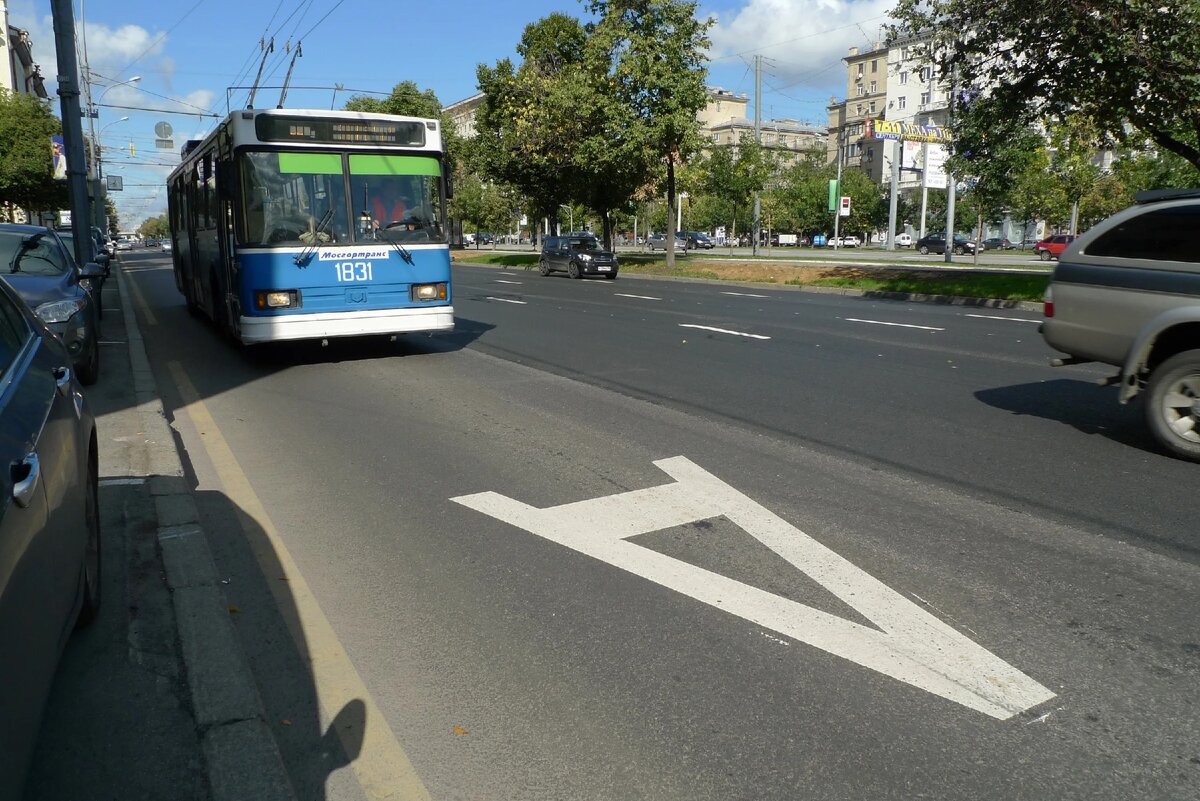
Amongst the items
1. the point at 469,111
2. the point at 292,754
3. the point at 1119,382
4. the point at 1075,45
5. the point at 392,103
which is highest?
the point at 469,111

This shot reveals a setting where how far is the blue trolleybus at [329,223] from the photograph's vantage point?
10.8 m

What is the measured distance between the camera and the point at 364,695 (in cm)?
349

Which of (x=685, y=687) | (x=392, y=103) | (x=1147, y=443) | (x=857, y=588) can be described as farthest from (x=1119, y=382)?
(x=392, y=103)

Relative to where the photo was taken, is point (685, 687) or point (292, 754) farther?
point (685, 687)

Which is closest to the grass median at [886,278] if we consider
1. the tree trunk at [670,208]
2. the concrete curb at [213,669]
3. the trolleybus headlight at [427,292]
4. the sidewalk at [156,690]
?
the tree trunk at [670,208]

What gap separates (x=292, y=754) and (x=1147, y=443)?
6.62 metres

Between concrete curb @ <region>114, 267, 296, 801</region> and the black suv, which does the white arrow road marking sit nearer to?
concrete curb @ <region>114, 267, 296, 801</region>

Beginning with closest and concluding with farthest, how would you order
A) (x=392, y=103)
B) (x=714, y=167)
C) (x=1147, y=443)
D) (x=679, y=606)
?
1. (x=679, y=606)
2. (x=1147, y=443)
3. (x=714, y=167)
4. (x=392, y=103)

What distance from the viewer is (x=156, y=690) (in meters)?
3.38

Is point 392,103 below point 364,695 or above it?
above

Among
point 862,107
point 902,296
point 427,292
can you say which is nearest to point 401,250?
point 427,292

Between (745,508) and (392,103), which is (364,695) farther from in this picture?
(392,103)

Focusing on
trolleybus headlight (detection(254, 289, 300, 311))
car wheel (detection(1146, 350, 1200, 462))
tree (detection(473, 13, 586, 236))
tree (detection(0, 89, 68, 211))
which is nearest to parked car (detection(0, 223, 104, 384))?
trolleybus headlight (detection(254, 289, 300, 311))

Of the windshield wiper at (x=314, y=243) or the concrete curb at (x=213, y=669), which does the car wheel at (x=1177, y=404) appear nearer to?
the concrete curb at (x=213, y=669)
